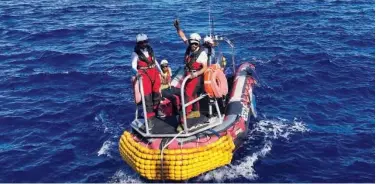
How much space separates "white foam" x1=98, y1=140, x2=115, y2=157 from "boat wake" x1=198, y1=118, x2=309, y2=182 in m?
3.66

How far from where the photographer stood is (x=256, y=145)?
592 inches

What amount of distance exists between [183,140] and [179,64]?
11.1 metres

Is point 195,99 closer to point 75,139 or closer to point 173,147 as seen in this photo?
point 173,147

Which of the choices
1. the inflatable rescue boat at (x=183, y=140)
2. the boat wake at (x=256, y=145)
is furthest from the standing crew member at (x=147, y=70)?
the boat wake at (x=256, y=145)

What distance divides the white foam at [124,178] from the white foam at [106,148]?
4.62 feet

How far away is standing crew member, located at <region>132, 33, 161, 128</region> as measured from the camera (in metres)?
12.4

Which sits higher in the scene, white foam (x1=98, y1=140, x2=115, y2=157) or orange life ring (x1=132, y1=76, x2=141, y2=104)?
orange life ring (x1=132, y1=76, x2=141, y2=104)

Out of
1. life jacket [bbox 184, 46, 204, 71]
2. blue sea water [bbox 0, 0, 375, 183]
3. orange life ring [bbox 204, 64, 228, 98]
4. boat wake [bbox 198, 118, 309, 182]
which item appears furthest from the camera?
blue sea water [bbox 0, 0, 375, 183]

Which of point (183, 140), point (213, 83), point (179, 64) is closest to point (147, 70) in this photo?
point (213, 83)

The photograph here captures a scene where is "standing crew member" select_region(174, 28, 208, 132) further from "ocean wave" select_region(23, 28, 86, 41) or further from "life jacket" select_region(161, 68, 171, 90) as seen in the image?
"ocean wave" select_region(23, 28, 86, 41)

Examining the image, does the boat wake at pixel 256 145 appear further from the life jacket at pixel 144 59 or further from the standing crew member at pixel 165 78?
the life jacket at pixel 144 59

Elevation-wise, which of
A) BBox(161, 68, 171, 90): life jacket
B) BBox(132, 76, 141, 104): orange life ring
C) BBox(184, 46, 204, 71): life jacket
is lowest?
BBox(161, 68, 171, 90): life jacket

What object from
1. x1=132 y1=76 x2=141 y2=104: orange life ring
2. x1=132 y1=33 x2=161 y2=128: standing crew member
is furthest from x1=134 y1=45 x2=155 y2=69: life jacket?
x1=132 y1=76 x2=141 y2=104: orange life ring

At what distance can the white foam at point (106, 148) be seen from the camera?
14891 millimetres
